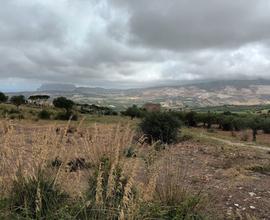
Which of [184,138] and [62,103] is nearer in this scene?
[184,138]

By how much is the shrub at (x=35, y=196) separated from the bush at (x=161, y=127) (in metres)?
13.6

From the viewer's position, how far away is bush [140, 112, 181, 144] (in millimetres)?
18594

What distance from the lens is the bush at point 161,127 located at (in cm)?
1859

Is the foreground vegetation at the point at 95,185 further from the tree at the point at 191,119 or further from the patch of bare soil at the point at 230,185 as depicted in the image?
the tree at the point at 191,119

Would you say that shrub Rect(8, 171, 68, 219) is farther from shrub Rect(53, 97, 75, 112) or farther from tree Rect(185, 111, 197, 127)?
shrub Rect(53, 97, 75, 112)

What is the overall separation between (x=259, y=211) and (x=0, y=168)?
14.6ft

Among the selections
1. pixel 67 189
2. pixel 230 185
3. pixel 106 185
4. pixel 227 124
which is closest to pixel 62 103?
pixel 227 124

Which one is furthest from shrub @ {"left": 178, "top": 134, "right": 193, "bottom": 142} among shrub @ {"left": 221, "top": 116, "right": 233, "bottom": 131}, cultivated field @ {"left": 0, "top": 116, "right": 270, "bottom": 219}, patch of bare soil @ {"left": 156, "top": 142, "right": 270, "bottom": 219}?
shrub @ {"left": 221, "top": 116, "right": 233, "bottom": 131}

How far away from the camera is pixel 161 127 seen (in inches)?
734

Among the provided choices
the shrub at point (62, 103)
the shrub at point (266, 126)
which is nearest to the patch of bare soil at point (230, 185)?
the shrub at point (266, 126)

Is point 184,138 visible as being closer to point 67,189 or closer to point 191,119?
point 67,189

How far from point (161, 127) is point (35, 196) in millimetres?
14200

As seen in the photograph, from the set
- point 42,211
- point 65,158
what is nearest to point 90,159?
point 65,158

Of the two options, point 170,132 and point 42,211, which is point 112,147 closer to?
point 42,211
